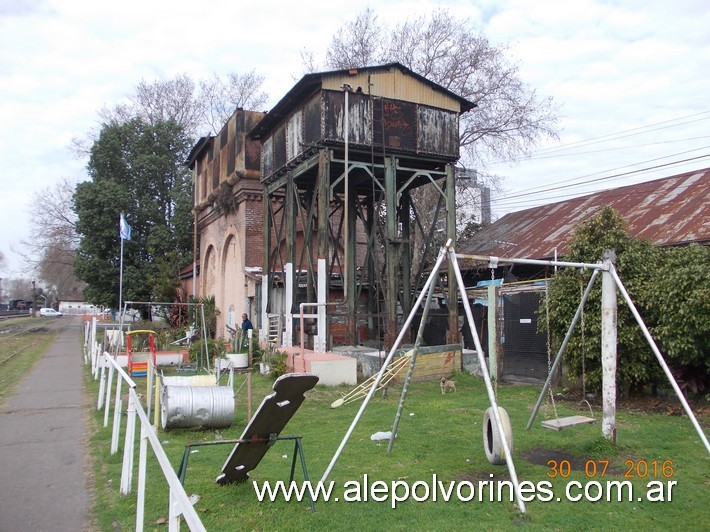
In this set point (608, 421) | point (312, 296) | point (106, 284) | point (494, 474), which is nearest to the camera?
point (494, 474)

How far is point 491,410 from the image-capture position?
20.2ft

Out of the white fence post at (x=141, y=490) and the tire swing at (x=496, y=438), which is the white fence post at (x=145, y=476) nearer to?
the white fence post at (x=141, y=490)

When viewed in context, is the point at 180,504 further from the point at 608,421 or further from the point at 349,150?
the point at 349,150

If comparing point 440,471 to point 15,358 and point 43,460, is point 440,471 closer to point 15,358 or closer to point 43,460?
point 43,460

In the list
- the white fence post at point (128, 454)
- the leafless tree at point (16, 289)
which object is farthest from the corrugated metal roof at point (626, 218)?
the leafless tree at point (16, 289)

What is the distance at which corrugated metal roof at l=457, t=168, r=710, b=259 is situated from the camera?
15.9 metres

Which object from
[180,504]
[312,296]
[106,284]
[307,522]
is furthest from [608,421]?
[106,284]

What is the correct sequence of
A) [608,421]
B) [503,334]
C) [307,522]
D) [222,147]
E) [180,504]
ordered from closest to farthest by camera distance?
[180,504] → [307,522] → [608,421] → [503,334] → [222,147]

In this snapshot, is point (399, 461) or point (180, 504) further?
point (399, 461)

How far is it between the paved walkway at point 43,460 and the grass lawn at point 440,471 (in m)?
0.29

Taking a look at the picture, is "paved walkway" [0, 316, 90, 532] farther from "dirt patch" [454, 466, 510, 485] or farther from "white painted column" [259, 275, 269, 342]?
"white painted column" [259, 275, 269, 342]

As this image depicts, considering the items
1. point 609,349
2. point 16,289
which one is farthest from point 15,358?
point 16,289

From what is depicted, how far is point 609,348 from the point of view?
788 centimetres

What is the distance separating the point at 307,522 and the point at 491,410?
2253 mm
